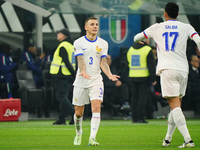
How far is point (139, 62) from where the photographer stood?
1553cm

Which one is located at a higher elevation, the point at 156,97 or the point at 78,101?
the point at 78,101

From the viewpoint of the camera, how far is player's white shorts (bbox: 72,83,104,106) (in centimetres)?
964

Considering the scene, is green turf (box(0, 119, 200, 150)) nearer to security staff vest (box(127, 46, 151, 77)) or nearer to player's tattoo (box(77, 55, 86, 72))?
player's tattoo (box(77, 55, 86, 72))

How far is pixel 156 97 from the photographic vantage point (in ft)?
61.7

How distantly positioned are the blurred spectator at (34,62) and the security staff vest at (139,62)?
4188mm

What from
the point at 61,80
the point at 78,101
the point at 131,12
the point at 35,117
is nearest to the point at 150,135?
the point at 78,101

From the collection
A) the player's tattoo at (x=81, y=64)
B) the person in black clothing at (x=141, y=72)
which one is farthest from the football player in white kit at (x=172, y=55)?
the person in black clothing at (x=141, y=72)

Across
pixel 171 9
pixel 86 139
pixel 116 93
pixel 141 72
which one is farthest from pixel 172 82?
pixel 116 93

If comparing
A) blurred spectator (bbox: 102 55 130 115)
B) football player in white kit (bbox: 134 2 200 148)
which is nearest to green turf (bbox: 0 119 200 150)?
football player in white kit (bbox: 134 2 200 148)

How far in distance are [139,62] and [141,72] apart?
27 centimetres

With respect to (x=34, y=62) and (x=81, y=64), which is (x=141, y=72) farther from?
(x=81, y=64)

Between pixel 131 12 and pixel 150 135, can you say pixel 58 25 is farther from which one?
pixel 150 135

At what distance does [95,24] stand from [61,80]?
5158 mm

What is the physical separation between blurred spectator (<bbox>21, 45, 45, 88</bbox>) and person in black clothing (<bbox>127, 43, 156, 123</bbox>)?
415 cm
